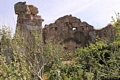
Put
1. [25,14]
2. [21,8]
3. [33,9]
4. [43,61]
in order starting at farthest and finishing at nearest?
1. [33,9]
2. [21,8]
3. [25,14]
4. [43,61]

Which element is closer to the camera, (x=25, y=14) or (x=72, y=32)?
(x=25, y=14)

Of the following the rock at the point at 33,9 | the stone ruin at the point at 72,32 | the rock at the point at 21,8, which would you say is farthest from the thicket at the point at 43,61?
the stone ruin at the point at 72,32

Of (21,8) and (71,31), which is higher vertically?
(21,8)

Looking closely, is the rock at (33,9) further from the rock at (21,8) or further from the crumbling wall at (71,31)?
the crumbling wall at (71,31)

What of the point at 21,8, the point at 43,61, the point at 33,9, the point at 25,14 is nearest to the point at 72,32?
the point at 33,9

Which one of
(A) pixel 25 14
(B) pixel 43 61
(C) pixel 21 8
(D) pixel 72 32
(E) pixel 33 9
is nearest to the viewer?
(B) pixel 43 61

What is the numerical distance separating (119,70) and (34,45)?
9.23 ft

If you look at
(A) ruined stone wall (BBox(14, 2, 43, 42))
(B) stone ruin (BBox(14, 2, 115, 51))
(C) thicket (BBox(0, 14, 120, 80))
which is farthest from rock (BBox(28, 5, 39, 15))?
(C) thicket (BBox(0, 14, 120, 80))

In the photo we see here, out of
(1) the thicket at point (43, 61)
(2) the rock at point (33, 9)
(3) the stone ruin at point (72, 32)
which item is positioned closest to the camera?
(1) the thicket at point (43, 61)

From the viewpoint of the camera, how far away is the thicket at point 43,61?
5.37 meters

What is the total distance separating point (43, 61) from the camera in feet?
23.7

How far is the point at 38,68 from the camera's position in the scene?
6922 mm

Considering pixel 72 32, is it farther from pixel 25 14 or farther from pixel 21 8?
pixel 21 8

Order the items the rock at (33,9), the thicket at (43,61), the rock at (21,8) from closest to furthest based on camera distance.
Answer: the thicket at (43,61), the rock at (21,8), the rock at (33,9)
